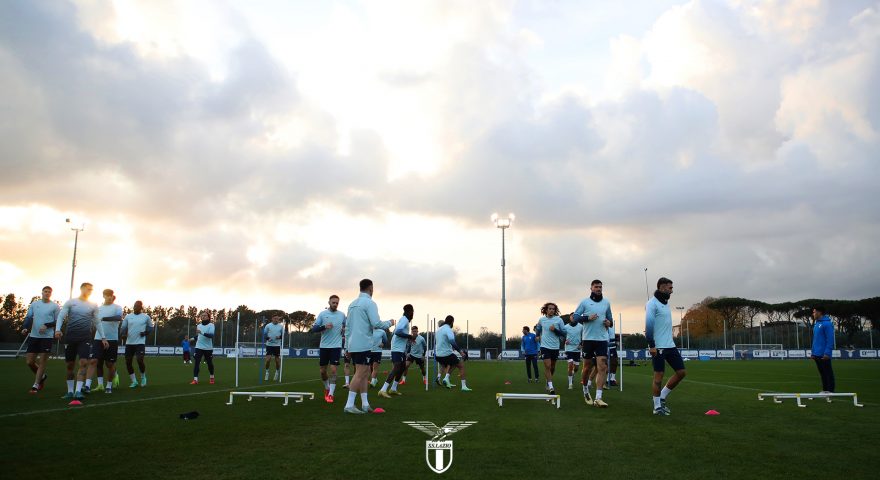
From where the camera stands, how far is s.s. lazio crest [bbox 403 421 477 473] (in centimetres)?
524

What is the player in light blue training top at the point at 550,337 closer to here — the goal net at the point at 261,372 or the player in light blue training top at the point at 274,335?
the goal net at the point at 261,372

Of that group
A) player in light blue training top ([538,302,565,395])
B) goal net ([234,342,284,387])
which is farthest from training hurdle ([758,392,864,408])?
goal net ([234,342,284,387])

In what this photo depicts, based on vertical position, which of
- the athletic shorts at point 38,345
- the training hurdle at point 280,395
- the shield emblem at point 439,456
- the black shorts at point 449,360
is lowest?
the training hurdle at point 280,395

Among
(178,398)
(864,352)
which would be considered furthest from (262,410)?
(864,352)

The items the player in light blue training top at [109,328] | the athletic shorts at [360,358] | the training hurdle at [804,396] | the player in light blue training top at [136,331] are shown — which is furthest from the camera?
the player in light blue training top at [136,331]

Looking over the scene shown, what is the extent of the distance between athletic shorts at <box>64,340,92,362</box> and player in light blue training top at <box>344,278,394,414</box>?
5.48m

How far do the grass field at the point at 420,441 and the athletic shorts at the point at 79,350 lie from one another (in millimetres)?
992

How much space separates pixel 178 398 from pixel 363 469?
818 centimetres

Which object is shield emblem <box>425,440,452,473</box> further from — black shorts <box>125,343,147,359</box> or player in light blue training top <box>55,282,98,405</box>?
black shorts <box>125,343,147,359</box>

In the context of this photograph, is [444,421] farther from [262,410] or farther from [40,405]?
[40,405]

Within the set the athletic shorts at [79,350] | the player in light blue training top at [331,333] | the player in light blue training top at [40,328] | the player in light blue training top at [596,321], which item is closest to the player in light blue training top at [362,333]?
the player in light blue training top at [331,333]

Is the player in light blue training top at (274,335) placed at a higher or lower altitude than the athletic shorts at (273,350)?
higher

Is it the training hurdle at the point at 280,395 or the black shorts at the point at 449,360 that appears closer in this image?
the training hurdle at the point at 280,395

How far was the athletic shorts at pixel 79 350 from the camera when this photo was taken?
37.9 feet
